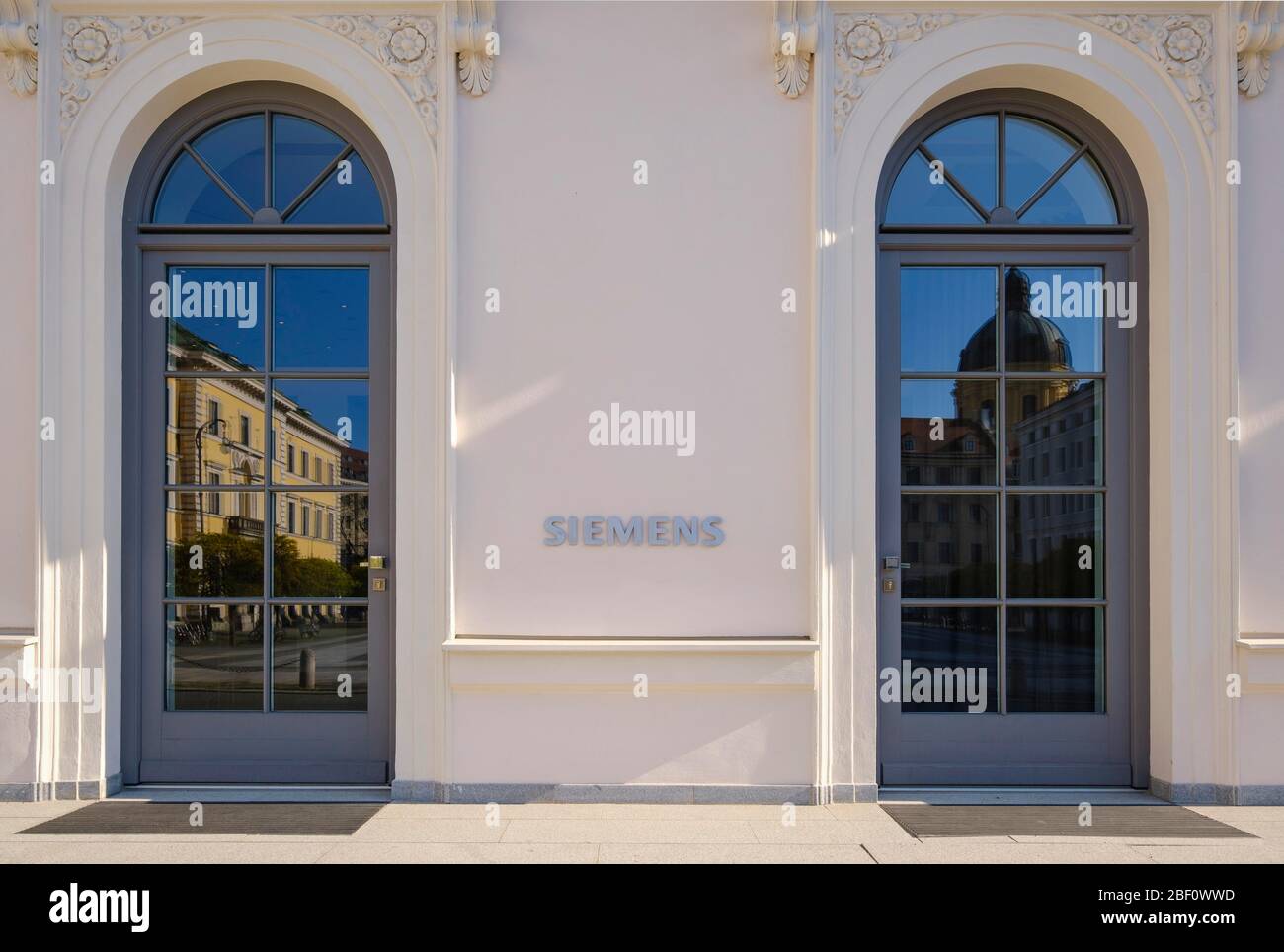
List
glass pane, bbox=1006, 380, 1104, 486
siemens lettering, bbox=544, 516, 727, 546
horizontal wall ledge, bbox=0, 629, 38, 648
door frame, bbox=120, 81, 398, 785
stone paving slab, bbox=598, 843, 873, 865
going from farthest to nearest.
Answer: glass pane, bbox=1006, 380, 1104, 486, door frame, bbox=120, 81, 398, 785, siemens lettering, bbox=544, 516, 727, 546, horizontal wall ledge, bbox=0, 629, 38, 648, stone paving slab, bbox=598, 843, 873, 865

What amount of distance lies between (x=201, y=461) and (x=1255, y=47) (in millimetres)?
5418

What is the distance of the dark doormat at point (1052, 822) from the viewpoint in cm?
407

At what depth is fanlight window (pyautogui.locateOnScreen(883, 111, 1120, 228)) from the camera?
4812mm

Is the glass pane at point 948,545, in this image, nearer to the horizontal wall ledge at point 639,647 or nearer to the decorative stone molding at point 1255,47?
the horizontal wall ledge at point 639,647

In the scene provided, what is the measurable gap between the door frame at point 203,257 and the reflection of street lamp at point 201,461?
0.25m

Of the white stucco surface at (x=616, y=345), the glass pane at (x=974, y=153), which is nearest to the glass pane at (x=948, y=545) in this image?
the white stucco surface at (x=616, y=345)

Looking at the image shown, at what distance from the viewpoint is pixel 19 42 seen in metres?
4.48

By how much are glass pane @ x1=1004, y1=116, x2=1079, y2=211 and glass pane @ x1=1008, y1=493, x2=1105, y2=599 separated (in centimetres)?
149

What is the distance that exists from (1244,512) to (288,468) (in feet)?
15.0

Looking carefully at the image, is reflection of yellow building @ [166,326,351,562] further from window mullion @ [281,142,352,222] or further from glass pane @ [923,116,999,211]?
glass pane @ [923,116,999,211]

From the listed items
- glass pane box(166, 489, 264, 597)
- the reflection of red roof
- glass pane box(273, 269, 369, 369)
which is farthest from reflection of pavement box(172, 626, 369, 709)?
glass pane box(273, 269, 369, 369)

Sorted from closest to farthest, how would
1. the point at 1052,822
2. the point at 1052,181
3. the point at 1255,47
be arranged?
the point at 1052,822
the point at 1255,47
the point at 1052,181

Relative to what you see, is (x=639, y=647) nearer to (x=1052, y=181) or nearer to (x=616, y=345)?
(x=616, y=345)

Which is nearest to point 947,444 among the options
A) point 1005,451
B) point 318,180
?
point 1005,451
